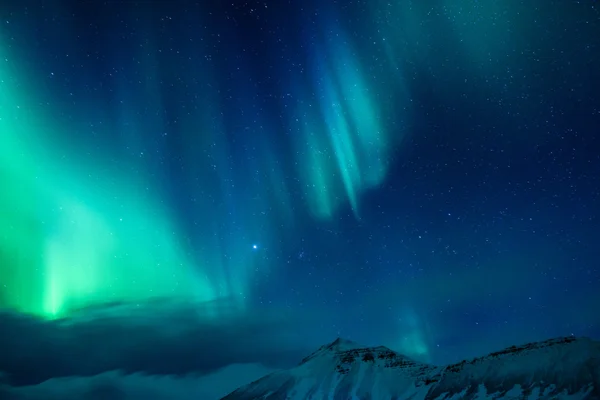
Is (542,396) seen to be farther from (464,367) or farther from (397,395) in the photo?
(397,395)

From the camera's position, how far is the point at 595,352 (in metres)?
134

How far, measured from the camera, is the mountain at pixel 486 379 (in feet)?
422

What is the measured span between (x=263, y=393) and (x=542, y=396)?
115 m

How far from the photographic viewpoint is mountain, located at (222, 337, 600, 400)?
129m

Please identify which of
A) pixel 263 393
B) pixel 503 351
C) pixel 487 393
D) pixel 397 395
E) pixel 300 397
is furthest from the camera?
pixel 263 393

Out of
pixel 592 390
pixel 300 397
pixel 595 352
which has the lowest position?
pixel 592 390

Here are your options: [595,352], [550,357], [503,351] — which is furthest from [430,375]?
[595,352]

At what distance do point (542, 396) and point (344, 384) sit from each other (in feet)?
271

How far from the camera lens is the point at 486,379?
149m

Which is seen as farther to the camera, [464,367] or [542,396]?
[464,367]

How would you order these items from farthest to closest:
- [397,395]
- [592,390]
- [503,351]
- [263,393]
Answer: [263,393], [397,395], [503,351], [592,390]

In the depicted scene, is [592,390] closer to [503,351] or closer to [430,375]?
[503,351]

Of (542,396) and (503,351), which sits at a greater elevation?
(503,351)

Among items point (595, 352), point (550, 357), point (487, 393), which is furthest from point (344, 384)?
point (595, 352)
